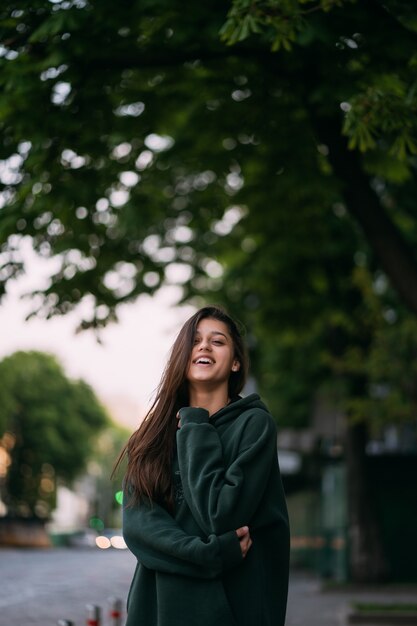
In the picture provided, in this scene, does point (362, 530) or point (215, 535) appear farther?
point (362, 530)

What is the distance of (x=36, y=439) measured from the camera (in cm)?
6556

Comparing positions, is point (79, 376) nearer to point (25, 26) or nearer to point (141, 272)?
point (141, 272)

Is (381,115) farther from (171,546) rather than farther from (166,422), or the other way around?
(171,546)

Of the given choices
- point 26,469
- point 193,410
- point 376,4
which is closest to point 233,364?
point 193,410

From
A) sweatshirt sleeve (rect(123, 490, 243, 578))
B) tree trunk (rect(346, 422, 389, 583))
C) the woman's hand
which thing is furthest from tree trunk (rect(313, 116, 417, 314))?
tree trunk (rect(346, 422, 389, 583))

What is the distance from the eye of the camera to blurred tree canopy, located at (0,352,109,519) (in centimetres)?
6512

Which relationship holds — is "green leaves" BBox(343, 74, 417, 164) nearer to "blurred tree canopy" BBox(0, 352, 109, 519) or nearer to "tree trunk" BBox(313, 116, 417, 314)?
"tree trunk" BBox(313, 116, 417, 314)

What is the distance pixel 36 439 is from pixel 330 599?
4556 cm

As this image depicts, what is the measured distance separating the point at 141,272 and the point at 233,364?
35.1 feet

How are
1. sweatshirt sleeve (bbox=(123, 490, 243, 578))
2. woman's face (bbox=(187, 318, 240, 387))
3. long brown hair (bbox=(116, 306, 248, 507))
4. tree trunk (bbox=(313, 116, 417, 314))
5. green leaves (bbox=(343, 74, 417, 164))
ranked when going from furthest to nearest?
tree trunk (bbox=(313, 116, 417, 314))
green leaves (bbox=(343, 74, 417, 164))
woman's face (bbox=(187, 318, 240, 387))
long brown hair (bbox=(116, 306, 248, 507))
sweatshirt sleeve (bbox=(123, 490, 243, 578))

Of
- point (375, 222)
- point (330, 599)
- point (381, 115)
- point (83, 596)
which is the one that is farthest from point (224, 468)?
point (83, 596)

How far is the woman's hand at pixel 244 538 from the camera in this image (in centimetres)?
359

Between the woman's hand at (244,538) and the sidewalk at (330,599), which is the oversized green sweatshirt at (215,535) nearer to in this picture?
the woman's hand at (244,538)

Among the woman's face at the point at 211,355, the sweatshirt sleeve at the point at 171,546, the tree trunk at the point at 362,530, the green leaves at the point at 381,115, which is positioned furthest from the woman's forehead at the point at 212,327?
the tree trunk at the point at 362,530
